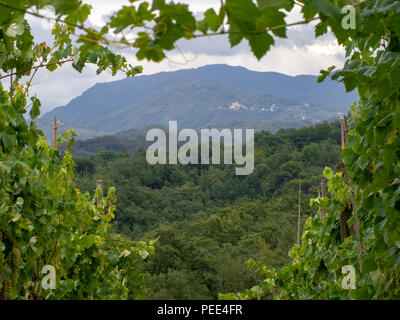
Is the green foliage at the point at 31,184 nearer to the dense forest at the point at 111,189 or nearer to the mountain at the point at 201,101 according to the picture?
the dense forest at the point at 111,189

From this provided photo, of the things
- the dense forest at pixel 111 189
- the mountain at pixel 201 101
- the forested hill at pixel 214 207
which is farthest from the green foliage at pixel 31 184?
the mountain at pixel 201 101

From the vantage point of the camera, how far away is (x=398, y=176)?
4.63 feet

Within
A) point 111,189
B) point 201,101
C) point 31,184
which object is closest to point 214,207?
point 111,189

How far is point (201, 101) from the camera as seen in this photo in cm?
10481

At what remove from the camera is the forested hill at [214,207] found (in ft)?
71.6

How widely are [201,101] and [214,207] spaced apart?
7415 centimetres

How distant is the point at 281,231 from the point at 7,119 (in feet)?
77.0

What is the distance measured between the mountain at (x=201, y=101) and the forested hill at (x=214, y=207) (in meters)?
40.0

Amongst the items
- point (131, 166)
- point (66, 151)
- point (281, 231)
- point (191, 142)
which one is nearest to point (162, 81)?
point (191, 142)

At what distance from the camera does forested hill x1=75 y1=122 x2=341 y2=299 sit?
21828mm

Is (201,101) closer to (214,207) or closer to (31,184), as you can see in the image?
(214,207)

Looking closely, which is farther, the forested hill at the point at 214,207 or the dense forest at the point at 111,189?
the forested hill at the point at 214,207

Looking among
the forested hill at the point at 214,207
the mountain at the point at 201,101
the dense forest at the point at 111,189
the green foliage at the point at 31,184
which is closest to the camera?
the dense forest at the point at 111,189
